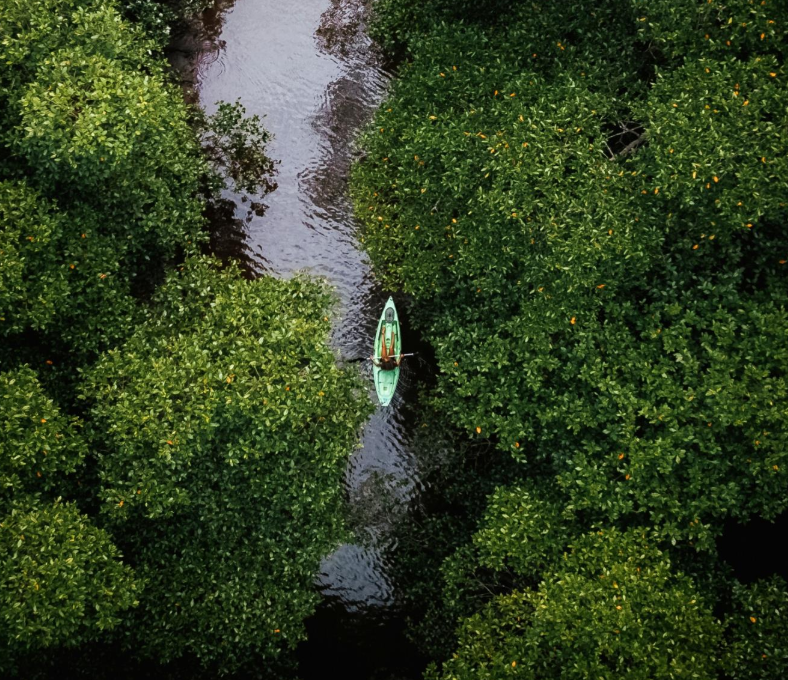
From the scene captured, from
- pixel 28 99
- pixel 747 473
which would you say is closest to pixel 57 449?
pixel 28 99

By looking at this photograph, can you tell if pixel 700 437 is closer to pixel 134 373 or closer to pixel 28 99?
pixel 134 373

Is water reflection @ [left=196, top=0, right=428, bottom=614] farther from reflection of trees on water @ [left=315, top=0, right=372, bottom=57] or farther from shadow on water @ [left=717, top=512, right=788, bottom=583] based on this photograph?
shadow on water @ [left=717, top=512, right=788, bottom=583]

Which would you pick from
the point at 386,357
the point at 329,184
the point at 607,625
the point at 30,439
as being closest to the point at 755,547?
the point at 607,625

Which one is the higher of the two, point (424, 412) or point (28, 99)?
point (28, 99)

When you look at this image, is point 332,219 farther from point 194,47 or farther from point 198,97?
point 194,47

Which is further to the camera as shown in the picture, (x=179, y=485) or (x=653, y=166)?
(x=179, y=485)

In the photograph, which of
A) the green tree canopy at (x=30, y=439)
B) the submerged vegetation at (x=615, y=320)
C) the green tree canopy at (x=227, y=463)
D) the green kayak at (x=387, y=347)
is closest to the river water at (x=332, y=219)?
the green kayak at (x=387, y=347)
